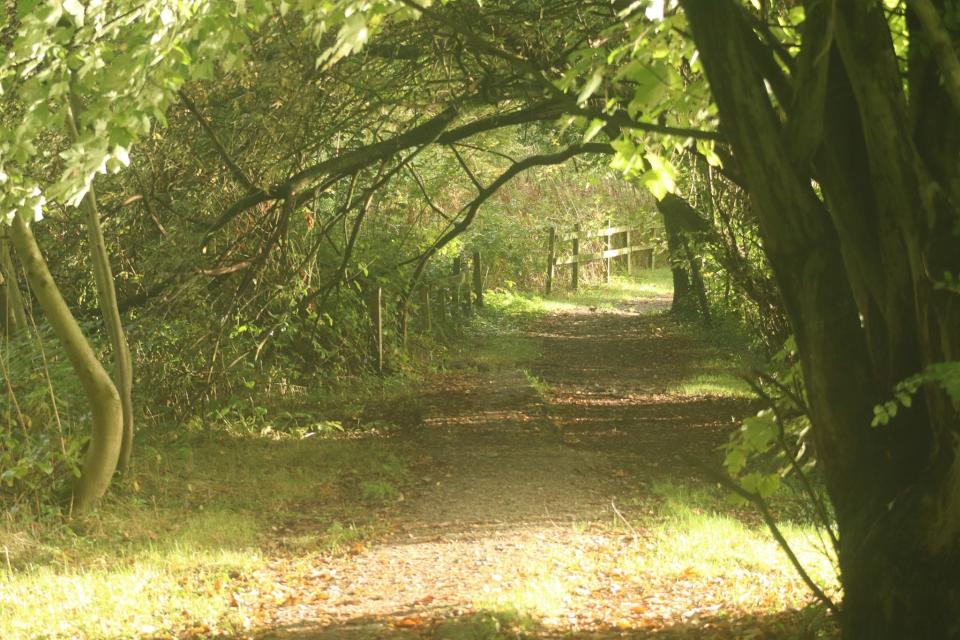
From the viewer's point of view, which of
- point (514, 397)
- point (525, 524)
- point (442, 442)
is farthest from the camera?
point (514, 397)

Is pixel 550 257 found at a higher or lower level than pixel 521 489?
higher

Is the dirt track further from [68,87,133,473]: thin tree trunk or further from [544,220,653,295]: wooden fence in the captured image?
[544,220,653,295]: wooden fence

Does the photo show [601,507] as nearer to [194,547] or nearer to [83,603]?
[194,547]

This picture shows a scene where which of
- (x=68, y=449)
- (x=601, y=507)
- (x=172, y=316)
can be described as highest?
(x=172, y=316)

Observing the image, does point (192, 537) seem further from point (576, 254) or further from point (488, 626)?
point (576, 254)

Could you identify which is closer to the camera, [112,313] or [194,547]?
[194,547]

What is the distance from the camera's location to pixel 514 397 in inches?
530

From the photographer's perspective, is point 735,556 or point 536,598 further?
point 735,556

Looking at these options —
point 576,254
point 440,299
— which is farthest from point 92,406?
point 576,254

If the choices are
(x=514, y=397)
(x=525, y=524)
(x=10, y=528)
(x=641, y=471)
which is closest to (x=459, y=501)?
(x=525, y=524)

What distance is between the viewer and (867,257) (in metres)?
3.54

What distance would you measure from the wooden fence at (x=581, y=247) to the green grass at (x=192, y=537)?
17482mm

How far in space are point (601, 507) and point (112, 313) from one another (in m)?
4.25

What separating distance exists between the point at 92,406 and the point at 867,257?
6204 mm
